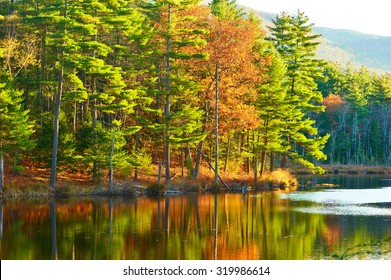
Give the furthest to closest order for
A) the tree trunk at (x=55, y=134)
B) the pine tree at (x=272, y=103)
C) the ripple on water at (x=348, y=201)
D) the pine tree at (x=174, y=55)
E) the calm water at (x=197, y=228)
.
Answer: the pine tree at (x=272, y=103) → the pine tree at (x=174, y=55) → the tree trunk at (x=55, y=134) → the ripple on water at (x=348, y=201) → the calm water at (x=197, y=228)

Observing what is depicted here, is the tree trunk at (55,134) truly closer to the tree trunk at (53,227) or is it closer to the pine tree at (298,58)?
the tree trunk at (53,227)

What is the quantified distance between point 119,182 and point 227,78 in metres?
10.4

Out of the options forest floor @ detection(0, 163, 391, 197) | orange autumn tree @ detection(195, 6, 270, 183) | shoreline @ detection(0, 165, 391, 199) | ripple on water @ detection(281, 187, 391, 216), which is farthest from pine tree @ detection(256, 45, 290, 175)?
ripple on water @ detection(281, 187, 391, 216)

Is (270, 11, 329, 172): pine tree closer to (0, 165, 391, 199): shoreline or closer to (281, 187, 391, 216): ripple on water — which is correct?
(0, 165, 391, 199): shoreline

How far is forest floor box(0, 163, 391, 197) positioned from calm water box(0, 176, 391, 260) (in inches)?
98.6

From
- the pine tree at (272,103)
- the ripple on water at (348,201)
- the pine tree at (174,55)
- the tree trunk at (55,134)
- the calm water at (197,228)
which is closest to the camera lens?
the calm water at (197,228)

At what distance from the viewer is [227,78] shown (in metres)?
44.8

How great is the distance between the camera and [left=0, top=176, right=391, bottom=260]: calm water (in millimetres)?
20953

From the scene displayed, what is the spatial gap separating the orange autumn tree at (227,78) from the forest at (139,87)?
0.08 m

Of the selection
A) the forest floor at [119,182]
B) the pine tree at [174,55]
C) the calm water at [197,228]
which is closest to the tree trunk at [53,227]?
the calm water at [197,228]

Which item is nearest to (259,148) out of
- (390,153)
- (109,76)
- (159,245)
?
(109,76)

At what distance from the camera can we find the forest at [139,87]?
3906 cm

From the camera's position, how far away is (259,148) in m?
49.0
